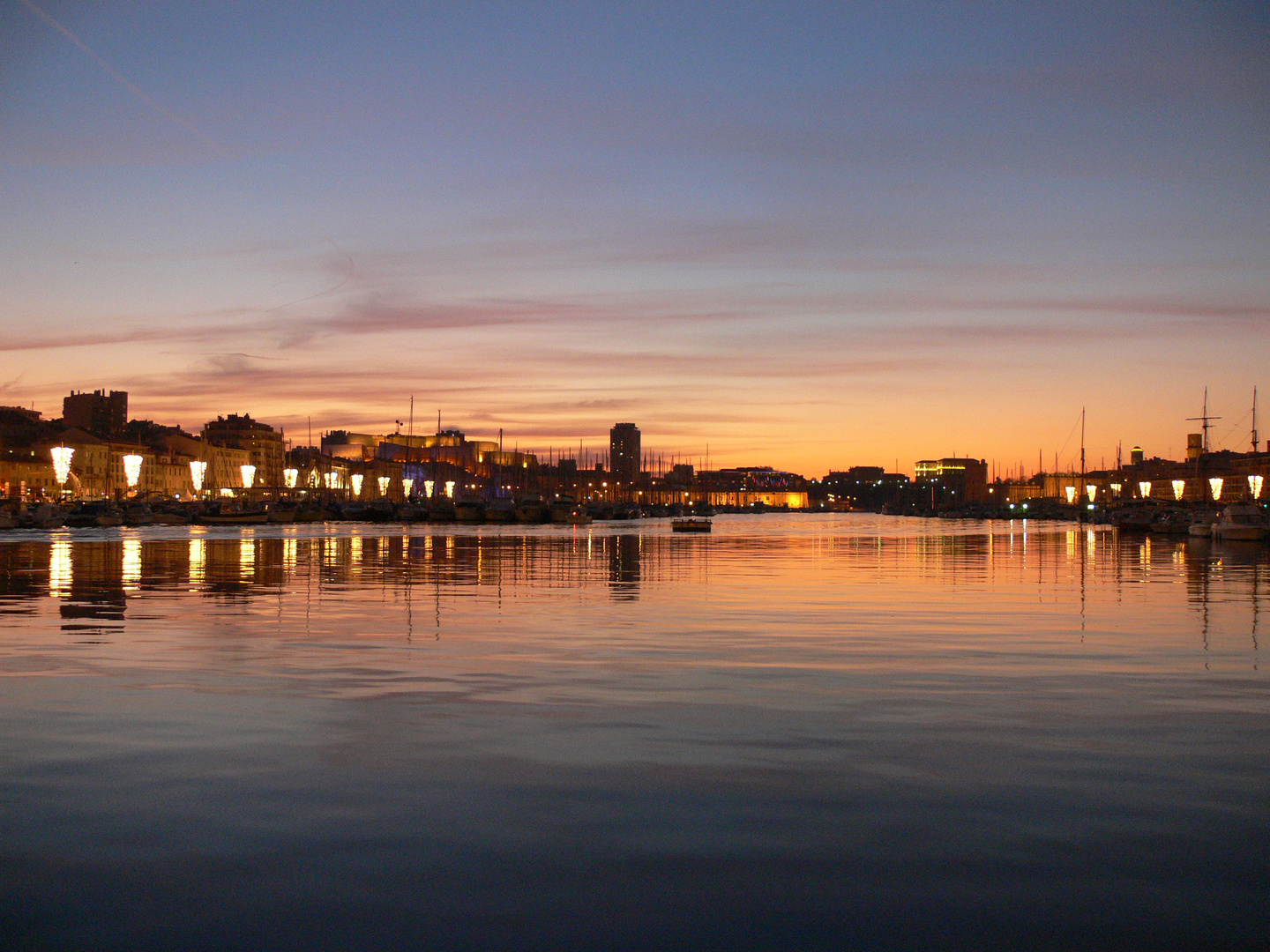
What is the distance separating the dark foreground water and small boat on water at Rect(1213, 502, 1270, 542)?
62630mm

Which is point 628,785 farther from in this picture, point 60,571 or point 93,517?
point 93,517

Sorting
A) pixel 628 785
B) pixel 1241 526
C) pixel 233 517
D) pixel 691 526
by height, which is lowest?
pixel 691 526

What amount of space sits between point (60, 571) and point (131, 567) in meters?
3.33

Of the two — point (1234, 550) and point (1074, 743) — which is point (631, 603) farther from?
point (1234, 550)

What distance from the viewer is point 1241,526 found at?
259 feet

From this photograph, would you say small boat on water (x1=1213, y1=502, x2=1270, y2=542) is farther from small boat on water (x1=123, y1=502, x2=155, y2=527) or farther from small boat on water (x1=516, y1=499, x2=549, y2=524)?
small boat on water (x1=123, y1=502, x2=155, y2=527)

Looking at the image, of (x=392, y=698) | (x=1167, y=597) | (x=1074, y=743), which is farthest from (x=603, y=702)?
(x=1167, y=597)

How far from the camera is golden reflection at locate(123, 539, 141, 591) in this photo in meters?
32.0

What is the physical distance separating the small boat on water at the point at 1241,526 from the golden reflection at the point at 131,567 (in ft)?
220

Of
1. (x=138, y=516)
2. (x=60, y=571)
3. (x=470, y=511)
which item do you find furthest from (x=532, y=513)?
(x=60, y=571)

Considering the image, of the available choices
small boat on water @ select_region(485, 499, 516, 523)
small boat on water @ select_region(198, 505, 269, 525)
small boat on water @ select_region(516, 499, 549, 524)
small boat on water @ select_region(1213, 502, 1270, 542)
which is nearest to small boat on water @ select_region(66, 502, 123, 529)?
small boat on water @ select_region(198, 505, 269, 525)

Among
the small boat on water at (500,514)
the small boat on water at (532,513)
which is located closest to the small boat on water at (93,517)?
the small boat on water at (500,514)

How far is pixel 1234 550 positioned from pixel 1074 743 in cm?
5957

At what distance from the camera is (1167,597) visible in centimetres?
3002
